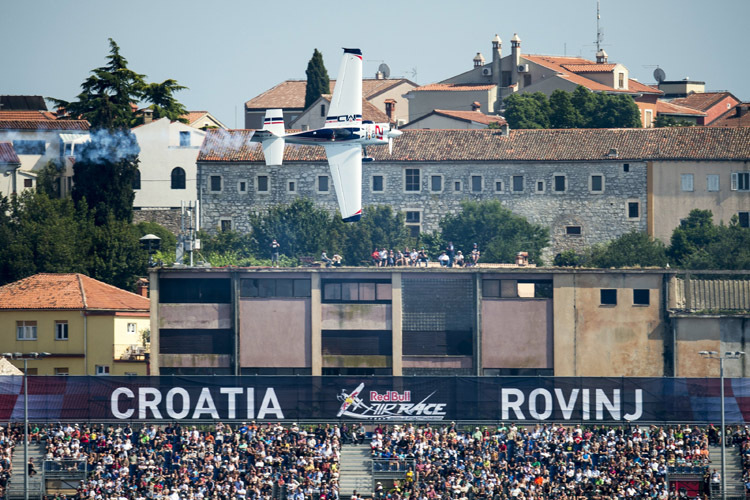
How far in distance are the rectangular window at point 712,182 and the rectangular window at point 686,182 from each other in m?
1.50

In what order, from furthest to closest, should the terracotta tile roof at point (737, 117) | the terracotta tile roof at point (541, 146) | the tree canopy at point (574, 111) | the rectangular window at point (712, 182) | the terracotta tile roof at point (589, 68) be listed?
the terracotta tile roof at point (589, 68) → the terracotta tile roof at point (737, 117) → the tree canopy at point (574, 111) → the terracotta tile roof at point (541, 146) → the rectangular window at point (712, 182)

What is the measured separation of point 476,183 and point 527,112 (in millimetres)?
23369

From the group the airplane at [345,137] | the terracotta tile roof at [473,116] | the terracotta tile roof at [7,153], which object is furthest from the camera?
the terracotta tile roof at [473,116]

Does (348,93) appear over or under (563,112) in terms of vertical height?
under

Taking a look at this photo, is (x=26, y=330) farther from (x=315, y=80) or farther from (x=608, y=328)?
(x=315, y=80)

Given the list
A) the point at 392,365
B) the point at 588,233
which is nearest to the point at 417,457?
the point at 392,365

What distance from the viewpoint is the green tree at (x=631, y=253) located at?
398 feet

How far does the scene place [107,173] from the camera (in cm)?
12094

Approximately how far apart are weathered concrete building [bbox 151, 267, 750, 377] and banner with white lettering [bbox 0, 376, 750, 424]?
13.8 m

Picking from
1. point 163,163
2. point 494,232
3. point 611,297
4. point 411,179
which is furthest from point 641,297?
point 163,163

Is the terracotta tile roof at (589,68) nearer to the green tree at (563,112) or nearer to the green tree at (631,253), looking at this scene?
the green tree at (563,112)

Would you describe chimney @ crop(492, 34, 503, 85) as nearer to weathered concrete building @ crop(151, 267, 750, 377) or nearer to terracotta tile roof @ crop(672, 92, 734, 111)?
terracotta tile roof @ crop(672, 92, 734, 111)

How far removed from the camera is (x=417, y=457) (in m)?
71.8

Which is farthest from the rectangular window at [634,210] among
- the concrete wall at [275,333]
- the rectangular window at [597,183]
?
the concrete wall at [275,333]
